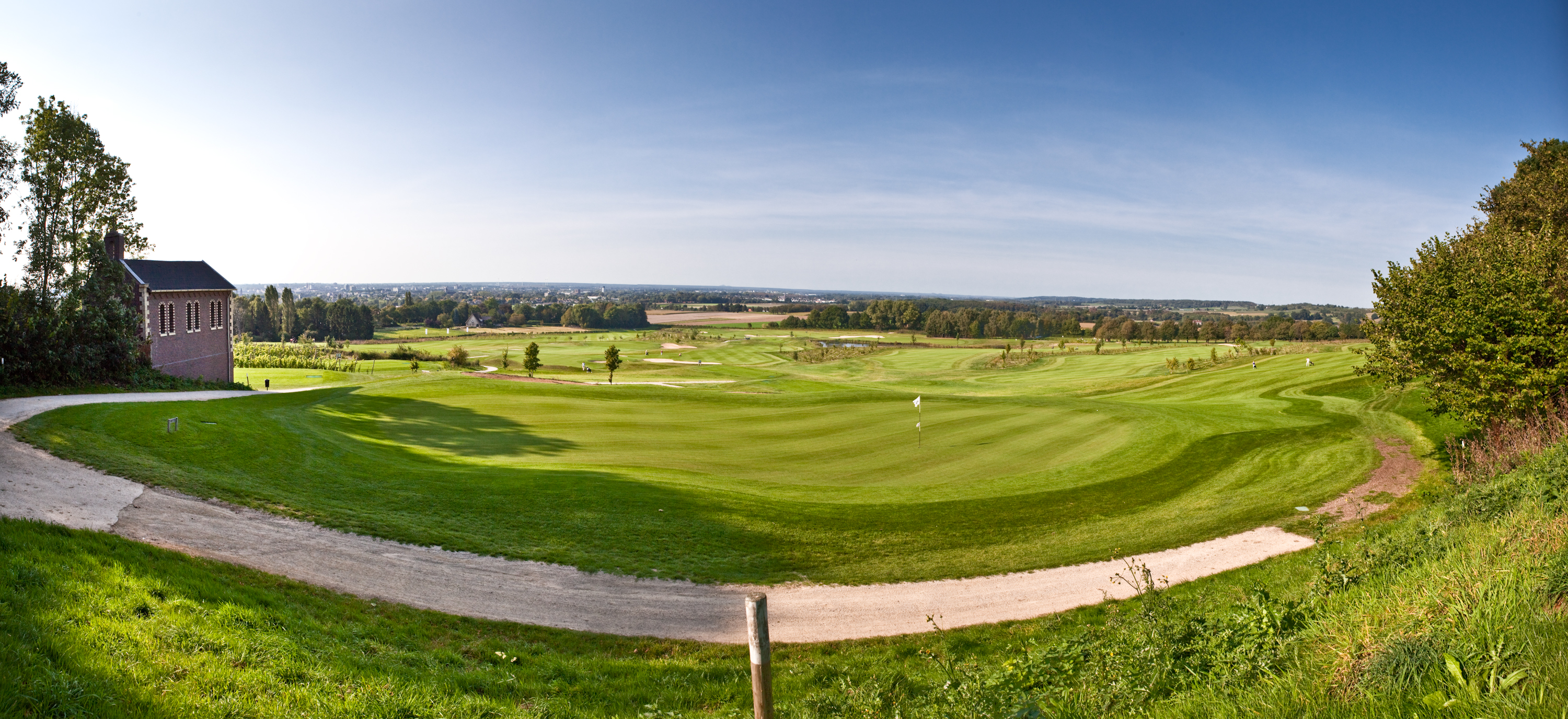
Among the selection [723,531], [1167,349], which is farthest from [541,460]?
[1167,349]

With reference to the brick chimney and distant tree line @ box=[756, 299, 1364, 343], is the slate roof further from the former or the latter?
distant tree line @ box=[756, 299, 1364, 343]

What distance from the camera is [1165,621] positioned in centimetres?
796

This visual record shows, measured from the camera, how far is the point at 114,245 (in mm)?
35281

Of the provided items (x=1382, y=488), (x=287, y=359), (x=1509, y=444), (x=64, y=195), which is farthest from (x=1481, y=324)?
(x=287, y=359)

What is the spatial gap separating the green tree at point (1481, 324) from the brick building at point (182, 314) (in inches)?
2126

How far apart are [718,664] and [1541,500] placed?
35.9ft

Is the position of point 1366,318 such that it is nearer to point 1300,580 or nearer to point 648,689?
point 1300,580

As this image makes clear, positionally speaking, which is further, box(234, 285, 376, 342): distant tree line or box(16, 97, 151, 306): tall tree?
box(234, 285, 376, 342): distant tree line

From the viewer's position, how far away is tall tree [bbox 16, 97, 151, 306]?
103 ft

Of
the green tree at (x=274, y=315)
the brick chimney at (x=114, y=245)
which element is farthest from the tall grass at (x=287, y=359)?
the green tree at (x=274, y=315)

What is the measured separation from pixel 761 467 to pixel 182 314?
3966cm

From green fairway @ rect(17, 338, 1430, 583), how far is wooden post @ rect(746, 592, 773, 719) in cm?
750

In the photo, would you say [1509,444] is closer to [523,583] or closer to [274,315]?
[523,583]

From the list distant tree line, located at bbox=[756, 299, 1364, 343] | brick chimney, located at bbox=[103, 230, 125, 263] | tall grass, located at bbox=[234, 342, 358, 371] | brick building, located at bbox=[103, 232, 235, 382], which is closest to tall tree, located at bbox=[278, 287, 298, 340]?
tall grass, located at bbox=[234, 342, 358, 371]
